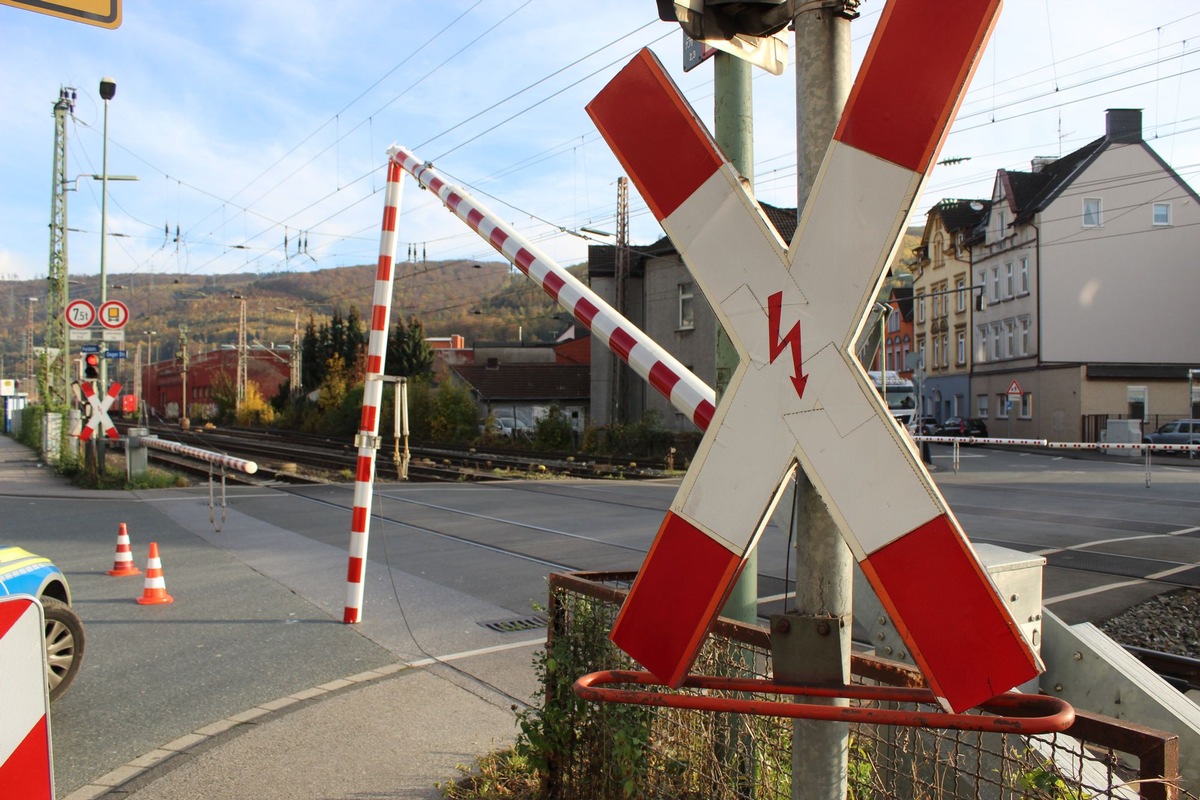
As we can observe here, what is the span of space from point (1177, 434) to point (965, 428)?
11428mm

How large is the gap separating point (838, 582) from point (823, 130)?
900mm

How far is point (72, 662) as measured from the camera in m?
5.64

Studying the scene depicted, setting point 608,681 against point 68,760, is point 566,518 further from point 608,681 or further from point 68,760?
point 608,681

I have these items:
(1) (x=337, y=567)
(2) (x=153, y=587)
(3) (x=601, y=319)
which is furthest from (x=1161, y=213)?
(3) (x=601, y=319)

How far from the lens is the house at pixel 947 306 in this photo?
2176 inches

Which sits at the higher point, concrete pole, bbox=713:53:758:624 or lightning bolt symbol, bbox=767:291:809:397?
concrete pole, bbox=713:53:758:624

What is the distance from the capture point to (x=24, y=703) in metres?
2.67

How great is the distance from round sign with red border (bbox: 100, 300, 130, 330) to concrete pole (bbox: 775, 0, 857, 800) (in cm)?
2145

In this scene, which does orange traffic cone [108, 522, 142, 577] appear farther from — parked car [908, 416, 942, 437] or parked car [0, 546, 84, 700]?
parked car [908, 416, 942, 437]

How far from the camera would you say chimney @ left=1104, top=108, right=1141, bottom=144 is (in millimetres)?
45469

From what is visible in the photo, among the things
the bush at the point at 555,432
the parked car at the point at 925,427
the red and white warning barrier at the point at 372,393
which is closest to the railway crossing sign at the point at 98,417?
the red and white warning barrier at the point at 372,393

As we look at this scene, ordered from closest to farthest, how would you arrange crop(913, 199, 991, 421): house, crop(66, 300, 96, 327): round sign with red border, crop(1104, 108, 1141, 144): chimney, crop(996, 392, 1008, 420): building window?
crop(66, 300, 96, 327): round sign with red border < crop(1104, 108, 1141, 144): chimney < crop(996, 392, 1008, 420): building window < crop(913, 199, 991, 421): house

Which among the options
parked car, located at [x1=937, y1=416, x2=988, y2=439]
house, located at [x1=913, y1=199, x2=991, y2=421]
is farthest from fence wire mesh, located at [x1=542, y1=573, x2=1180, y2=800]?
house, located at [x1=913, y1=199, x2=991, y2=421]

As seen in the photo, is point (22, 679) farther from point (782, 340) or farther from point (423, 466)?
point (423, 466)
